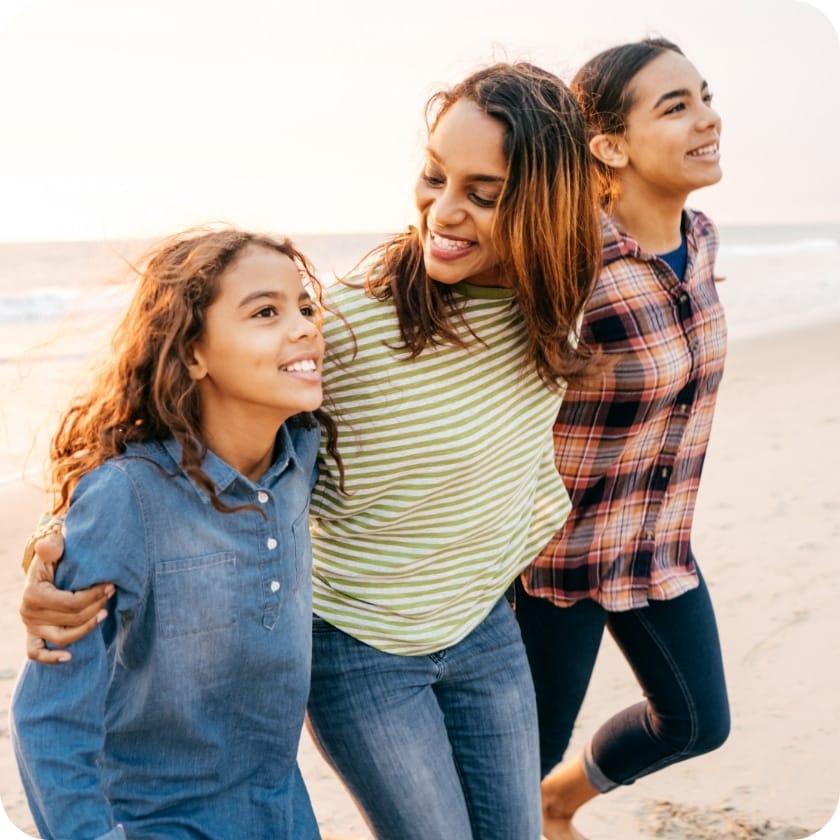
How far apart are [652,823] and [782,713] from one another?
95cm

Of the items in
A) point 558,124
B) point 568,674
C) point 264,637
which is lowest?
point 568,674

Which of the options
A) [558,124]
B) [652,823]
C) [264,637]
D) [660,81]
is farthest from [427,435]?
[652,823]

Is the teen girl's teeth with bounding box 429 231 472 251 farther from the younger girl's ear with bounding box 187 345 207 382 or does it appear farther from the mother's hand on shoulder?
the mother's hand on shoulder

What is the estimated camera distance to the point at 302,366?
7.55 ft

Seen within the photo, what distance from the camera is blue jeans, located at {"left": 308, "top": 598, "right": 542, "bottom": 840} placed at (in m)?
2.47

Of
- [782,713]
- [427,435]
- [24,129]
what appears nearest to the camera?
[427,435]

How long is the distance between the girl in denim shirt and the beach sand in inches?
71.7

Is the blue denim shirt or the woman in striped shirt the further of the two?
the woman in striped shirt

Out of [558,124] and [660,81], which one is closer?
[558,124]

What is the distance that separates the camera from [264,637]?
2197 mm

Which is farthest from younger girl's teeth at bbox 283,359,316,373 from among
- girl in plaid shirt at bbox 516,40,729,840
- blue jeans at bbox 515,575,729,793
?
blue jeans at bbox 515,575,729,793

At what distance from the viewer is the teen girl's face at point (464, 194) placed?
250 cm

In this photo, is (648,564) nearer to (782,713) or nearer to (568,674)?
(568,674)

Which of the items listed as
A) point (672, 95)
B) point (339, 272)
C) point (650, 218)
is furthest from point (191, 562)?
point (339, 272)
